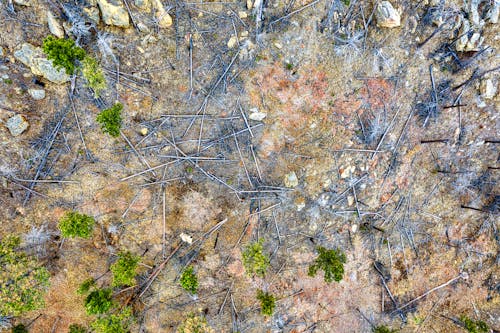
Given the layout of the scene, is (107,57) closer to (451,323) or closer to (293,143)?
(293,143)

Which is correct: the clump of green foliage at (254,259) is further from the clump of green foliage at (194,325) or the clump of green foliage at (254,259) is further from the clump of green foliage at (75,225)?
the clump of green foliage at (75,225)

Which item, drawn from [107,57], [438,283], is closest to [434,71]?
[438,283]

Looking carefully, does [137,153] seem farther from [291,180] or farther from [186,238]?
[291,180]

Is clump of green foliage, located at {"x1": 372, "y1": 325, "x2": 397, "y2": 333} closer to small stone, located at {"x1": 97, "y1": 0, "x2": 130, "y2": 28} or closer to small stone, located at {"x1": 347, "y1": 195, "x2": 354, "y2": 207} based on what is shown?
small stone, located at {"x1": 347, "y1": 195, "x2": 354, "y2": 207}

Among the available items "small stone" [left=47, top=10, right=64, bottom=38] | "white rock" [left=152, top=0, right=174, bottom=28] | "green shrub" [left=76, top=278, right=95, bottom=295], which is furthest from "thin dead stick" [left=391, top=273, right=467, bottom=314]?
"small stone" [left=47, top=10, right=64, bottom=38]

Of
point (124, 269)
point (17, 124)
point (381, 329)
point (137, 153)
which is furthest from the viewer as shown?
point (381, 329)

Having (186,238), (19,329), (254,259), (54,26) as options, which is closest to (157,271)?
(186,238)

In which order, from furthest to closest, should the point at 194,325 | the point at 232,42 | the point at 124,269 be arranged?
the point at 194,325 < the point at 124,269 < the point at 232,42
